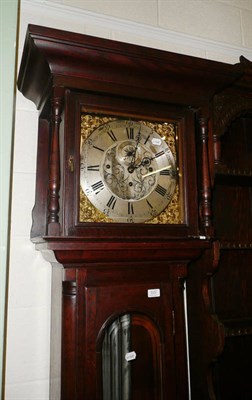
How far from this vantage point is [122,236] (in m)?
0.90

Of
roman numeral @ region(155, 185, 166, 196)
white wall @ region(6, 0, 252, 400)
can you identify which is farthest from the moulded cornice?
roman numeral @ region(155, 185, 166, 196)

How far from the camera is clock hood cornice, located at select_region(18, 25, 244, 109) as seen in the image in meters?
0.87

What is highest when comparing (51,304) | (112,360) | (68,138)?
(68,138)

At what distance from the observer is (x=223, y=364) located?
4.13 feet

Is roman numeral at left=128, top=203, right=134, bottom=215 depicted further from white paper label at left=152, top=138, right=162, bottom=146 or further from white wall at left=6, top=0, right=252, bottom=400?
white wall at left=6, top=0, right=252, bottom=400

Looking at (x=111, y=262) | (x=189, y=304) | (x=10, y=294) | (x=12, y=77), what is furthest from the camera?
(x=189, y=304)

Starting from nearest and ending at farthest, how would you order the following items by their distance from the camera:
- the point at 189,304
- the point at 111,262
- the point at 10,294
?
the point at 111,262
the point at 10,294
the point at 189,304

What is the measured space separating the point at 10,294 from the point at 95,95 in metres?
0.63

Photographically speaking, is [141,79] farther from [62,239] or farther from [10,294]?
[10,294]

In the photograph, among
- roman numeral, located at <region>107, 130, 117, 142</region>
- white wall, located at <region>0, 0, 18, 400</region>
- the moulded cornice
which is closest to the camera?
white wall, located at <region>0, 0, 18, 400</region>

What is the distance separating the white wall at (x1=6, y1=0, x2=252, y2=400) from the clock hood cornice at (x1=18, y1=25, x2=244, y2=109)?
23 centimetres

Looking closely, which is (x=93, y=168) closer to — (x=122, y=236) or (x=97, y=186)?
(x=97, y=186)

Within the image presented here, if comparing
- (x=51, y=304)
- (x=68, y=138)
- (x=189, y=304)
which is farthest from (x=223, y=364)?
(x=68, y=138)

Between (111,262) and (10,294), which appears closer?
(111,262)
